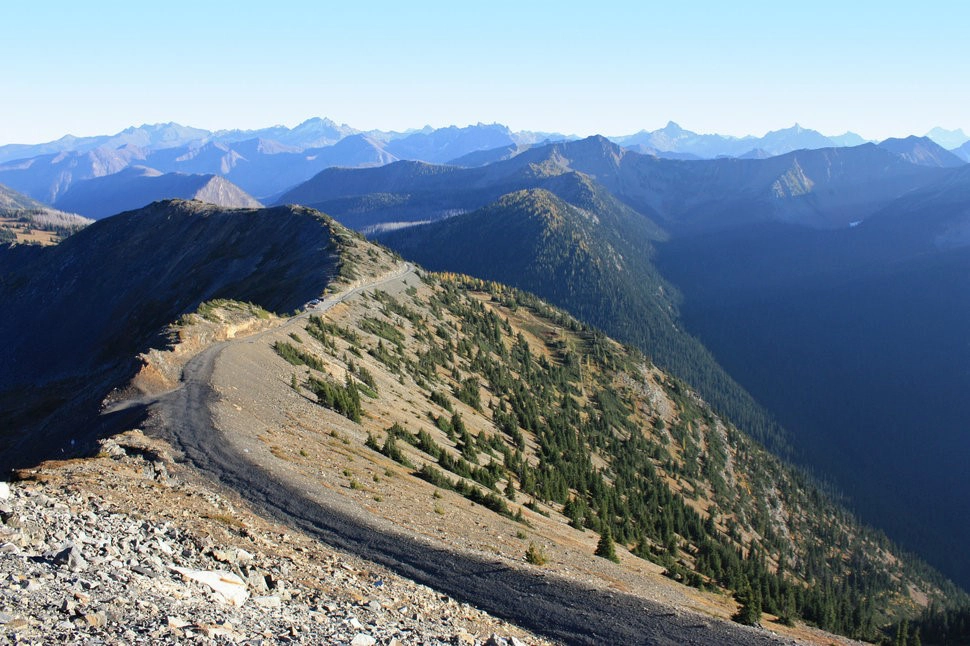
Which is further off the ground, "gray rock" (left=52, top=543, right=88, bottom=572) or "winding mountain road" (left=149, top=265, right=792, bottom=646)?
"gray rock" (left=52, top=543, right=88, bottom=572)

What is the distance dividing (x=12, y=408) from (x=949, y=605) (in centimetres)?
17748

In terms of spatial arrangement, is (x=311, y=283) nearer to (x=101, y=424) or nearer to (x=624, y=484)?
(x=624, y=484)

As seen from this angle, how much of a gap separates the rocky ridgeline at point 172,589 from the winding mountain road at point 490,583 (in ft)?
4.68

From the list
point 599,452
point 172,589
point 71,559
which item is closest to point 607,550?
point 172,589

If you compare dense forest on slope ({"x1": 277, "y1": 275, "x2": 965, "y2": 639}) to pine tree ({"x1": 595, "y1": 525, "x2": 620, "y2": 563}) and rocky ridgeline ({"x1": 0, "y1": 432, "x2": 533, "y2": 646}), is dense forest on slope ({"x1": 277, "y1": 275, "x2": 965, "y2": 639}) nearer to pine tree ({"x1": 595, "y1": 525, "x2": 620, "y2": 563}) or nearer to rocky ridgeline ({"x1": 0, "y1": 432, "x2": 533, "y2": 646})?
pine tree ({"x1": 595, "y1": 525, "x2": 620, "y2": 563})

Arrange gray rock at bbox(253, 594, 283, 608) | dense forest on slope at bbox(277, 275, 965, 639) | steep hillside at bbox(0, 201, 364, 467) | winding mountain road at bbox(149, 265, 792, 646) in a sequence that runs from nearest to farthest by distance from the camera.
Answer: gray rock at bbox(253, 594, 283, 608) < winding mountain road at bbox(149, 265, 792, 646) < dense forest on slope at bbox(277, 275, 965, 639) < steep hillside at bbox(0, 201, 364, 467)

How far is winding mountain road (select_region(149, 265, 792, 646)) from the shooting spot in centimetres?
2436

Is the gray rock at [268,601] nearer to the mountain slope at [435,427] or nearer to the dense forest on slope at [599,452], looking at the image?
the mountain slope at [435,427]

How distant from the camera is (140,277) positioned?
14288 cm

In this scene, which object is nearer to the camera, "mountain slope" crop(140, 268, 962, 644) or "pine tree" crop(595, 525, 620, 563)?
"mountain slope" crop(140, 268, 962, 644)

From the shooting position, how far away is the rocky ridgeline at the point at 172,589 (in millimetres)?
A: 15461

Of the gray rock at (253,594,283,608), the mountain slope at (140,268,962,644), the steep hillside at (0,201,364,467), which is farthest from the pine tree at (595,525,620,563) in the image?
the steep hillside at (0,201,364,467)

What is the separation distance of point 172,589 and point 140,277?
14429 cm

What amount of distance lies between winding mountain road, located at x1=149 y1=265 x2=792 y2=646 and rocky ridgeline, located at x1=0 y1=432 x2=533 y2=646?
143 centimetres
